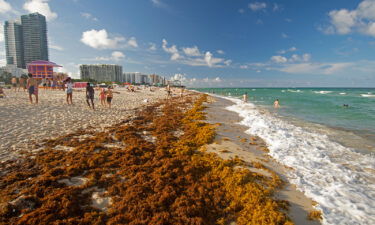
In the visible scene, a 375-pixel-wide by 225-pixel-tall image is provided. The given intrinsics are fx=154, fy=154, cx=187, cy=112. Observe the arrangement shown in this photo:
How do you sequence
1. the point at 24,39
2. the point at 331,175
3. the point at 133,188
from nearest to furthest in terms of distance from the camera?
1. the point at 133,188
2. the point at 331,175
3. the point at 24,39

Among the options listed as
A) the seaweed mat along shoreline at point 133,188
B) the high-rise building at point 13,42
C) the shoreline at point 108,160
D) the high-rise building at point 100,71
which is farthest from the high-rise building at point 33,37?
the seaweed mat along shoreline at point 133,188

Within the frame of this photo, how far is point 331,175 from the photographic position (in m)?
4.20

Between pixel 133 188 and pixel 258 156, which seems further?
pixel 258 156

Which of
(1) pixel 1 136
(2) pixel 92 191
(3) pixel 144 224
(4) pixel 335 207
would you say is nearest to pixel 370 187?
(4) pixel 335 207

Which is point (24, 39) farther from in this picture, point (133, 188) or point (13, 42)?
point (133, 188)

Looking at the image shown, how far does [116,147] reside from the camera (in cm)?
541

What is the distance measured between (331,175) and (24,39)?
511 feet

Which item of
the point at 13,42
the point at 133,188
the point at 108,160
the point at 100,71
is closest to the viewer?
the point at 133,188

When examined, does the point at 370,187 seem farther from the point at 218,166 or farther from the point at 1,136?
the point at 1,136

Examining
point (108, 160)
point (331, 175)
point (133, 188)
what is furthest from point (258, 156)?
point (108, 160)

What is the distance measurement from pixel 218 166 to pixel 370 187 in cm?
378

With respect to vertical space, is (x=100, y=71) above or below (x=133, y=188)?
above

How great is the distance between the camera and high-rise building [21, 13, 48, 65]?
101 meters

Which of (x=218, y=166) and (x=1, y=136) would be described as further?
(x=1, y=136)
